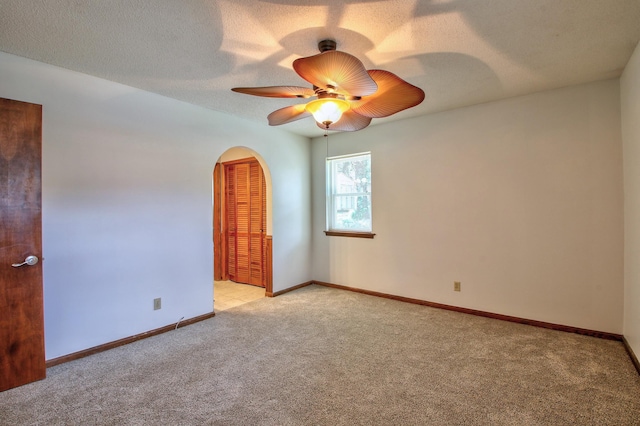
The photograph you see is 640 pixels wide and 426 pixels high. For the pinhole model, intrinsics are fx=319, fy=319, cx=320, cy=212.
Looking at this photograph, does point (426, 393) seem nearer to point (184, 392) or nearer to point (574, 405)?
point (574, 405)

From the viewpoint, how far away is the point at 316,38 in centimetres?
220

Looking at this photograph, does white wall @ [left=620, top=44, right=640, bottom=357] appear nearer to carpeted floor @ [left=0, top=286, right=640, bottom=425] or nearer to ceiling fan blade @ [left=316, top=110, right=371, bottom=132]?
carpeted floor @ [left=0, top=286, right=640, bottom=425]

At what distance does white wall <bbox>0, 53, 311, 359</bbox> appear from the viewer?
8.48 ft

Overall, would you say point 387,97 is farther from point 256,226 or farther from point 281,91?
point 256,226

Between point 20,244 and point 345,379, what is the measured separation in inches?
99.1

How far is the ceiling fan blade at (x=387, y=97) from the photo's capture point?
1853 mm

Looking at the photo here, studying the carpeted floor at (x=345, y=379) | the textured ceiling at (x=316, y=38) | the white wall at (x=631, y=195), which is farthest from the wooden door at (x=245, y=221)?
the white wall at (x=631, y=195)

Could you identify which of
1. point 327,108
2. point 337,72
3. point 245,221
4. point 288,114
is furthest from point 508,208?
point 245,221

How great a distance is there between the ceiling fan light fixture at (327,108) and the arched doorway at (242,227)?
233 cm

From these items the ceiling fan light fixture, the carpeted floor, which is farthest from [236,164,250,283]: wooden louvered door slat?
the ceiling fan light fixture

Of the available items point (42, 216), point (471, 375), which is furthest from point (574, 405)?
point (42, 216)

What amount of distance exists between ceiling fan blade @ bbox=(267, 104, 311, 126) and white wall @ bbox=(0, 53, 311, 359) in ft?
4.71

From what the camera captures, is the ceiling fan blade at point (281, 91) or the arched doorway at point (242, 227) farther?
the arched doorway at point (242, 227)

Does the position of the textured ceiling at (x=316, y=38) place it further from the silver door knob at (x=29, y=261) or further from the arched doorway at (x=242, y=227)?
the arched doorway at (x=242, y=227)
